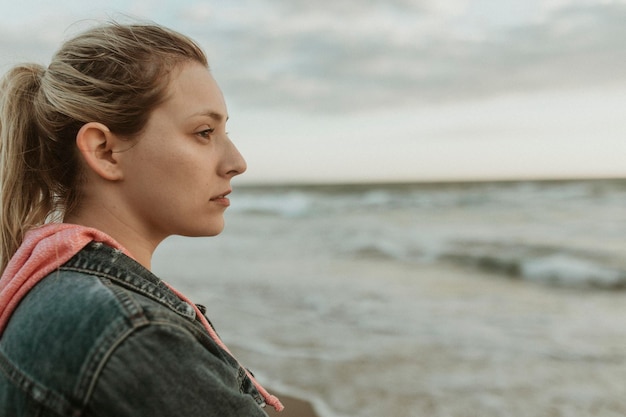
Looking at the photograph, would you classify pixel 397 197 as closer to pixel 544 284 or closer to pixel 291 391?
pixel 544 284

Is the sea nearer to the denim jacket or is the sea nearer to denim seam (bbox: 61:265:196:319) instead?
denim seam (bbox: 61:265:196:319)

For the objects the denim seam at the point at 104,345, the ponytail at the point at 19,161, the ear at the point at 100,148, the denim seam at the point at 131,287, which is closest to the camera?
the denim seam at the point at 104,345

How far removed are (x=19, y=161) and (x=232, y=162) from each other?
59cm

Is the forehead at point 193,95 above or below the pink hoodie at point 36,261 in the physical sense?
above

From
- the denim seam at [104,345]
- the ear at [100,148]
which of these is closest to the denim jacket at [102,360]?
the denim seam at [104,345]

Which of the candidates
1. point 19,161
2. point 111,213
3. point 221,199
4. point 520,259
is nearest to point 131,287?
point 111,213

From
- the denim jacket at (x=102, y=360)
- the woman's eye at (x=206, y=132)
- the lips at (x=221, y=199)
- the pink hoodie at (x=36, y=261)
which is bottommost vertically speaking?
the denim jacket at (x=102, y=360)

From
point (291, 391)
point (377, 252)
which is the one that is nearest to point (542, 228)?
point (377, 252)

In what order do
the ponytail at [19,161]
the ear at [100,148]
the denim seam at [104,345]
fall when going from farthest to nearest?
the ponytail at [19,161] → the ear at [100,148] → the denim seam at [104,345]

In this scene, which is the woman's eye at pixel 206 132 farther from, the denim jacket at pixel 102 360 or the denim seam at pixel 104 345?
the denim seam at pixel 104 345

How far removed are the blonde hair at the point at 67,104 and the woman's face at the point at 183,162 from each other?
0.04 meters

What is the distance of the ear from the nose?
0.95ft

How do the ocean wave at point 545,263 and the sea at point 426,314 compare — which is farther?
the ocean wave at point 545,263

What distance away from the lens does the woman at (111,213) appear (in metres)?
1.13
